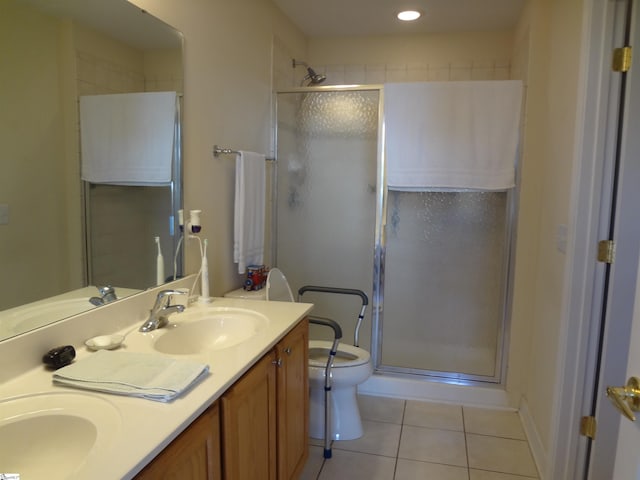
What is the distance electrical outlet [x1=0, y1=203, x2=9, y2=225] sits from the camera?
113 cm

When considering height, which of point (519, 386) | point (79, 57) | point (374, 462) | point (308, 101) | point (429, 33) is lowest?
point (374, 462)

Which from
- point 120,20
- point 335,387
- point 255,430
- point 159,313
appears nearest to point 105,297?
point 159,313

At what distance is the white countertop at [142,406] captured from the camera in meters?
0.80

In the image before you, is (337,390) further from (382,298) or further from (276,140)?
(276,140)

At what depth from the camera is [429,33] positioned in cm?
327

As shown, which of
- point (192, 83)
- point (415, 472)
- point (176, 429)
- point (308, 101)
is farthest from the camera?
point (308, 101)

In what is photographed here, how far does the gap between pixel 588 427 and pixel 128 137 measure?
2.10m

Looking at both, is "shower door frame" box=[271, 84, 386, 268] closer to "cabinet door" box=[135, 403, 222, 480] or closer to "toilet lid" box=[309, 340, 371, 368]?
"toilet lid" box=[309, 340, 371, 368]

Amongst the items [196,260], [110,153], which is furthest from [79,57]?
[196,260]

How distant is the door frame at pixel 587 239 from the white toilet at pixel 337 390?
37.2 inches

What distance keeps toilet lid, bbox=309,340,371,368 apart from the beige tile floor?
41cm

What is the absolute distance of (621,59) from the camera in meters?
1.62

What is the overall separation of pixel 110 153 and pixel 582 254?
1785 millimetres

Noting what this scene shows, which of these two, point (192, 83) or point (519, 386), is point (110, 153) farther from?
point (519, 386)
